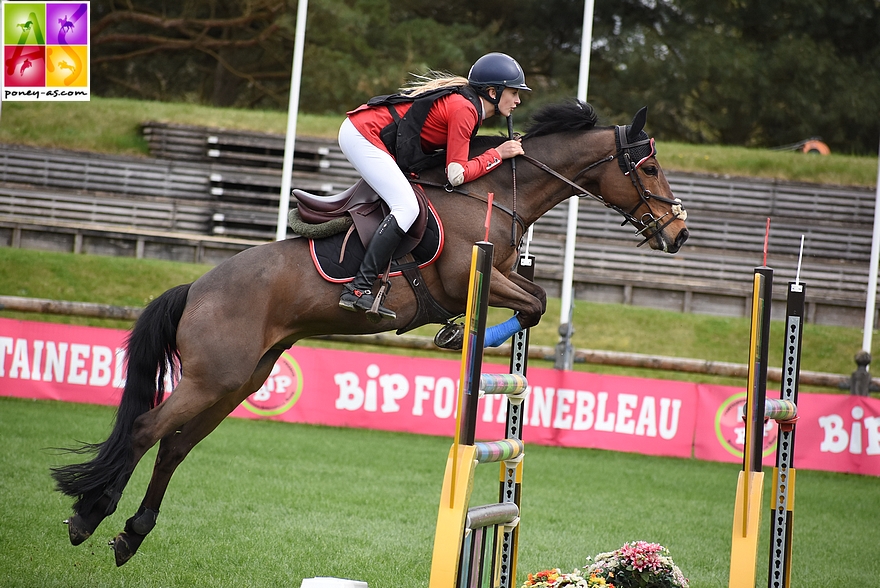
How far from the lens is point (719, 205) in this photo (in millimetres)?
17594

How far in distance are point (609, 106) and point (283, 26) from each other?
323 inches

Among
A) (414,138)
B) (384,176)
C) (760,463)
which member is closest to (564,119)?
(414,138)

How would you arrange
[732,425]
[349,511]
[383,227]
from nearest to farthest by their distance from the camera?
[383,227] < [349,511] < [732,425]

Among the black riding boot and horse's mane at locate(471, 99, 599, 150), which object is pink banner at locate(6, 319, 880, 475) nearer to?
horse's mane at locate(471, 99, 599, 150)

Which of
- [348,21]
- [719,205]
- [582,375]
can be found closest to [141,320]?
[582,375]

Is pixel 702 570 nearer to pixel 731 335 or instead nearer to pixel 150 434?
pixel 150 434

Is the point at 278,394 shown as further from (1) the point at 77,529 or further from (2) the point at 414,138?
(2) the point at 414,138

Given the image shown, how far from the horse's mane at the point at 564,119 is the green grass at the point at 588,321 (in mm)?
8836

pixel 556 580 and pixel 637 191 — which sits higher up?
pixel 637 191

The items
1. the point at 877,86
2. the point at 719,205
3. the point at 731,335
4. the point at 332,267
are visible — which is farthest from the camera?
the point at 877,86

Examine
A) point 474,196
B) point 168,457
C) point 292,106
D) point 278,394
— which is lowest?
point 278,394

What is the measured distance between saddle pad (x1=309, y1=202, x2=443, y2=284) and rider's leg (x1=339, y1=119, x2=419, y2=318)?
0.08m

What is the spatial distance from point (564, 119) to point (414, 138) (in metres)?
0.84

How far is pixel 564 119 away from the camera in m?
4.52
